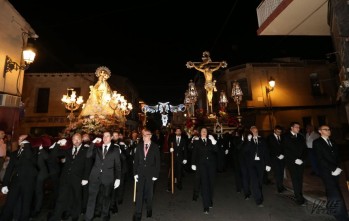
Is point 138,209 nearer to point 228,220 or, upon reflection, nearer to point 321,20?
point 228,220

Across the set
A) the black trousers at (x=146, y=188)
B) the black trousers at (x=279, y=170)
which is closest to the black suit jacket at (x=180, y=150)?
the black trousers at (x=146, y=188)

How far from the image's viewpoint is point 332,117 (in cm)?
2025

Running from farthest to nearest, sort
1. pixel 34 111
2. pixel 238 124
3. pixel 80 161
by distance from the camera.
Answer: pixel 34 111
pixel 238 124
pixel 80 161

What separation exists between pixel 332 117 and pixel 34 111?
33.1 meters

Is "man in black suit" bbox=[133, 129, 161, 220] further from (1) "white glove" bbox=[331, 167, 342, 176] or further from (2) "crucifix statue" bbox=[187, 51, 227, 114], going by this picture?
(2) "crucifix statue" bbox=[187, 51, 227, 114]

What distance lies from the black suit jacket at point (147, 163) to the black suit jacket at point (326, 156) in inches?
162

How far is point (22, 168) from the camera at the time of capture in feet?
16.1

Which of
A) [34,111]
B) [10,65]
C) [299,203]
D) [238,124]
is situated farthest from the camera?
[34,111]

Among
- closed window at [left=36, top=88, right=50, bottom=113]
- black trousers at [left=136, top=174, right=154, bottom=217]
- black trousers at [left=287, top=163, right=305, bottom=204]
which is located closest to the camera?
black trousers at [left=136, top=174, right=154, bottom=217]

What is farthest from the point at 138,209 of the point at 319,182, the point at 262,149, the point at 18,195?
the point at 319,182

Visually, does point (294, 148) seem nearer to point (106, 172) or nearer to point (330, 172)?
point (330, 172)

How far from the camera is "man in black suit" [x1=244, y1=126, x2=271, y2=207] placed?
5.93m

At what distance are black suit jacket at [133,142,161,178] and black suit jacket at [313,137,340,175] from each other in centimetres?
412

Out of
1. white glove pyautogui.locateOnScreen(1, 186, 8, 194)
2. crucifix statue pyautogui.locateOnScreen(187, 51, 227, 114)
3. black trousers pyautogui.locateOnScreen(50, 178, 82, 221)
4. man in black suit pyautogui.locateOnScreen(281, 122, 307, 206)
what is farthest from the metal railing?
white glove pyautogui.locateOnScreen(1, 186, 8, 194)
